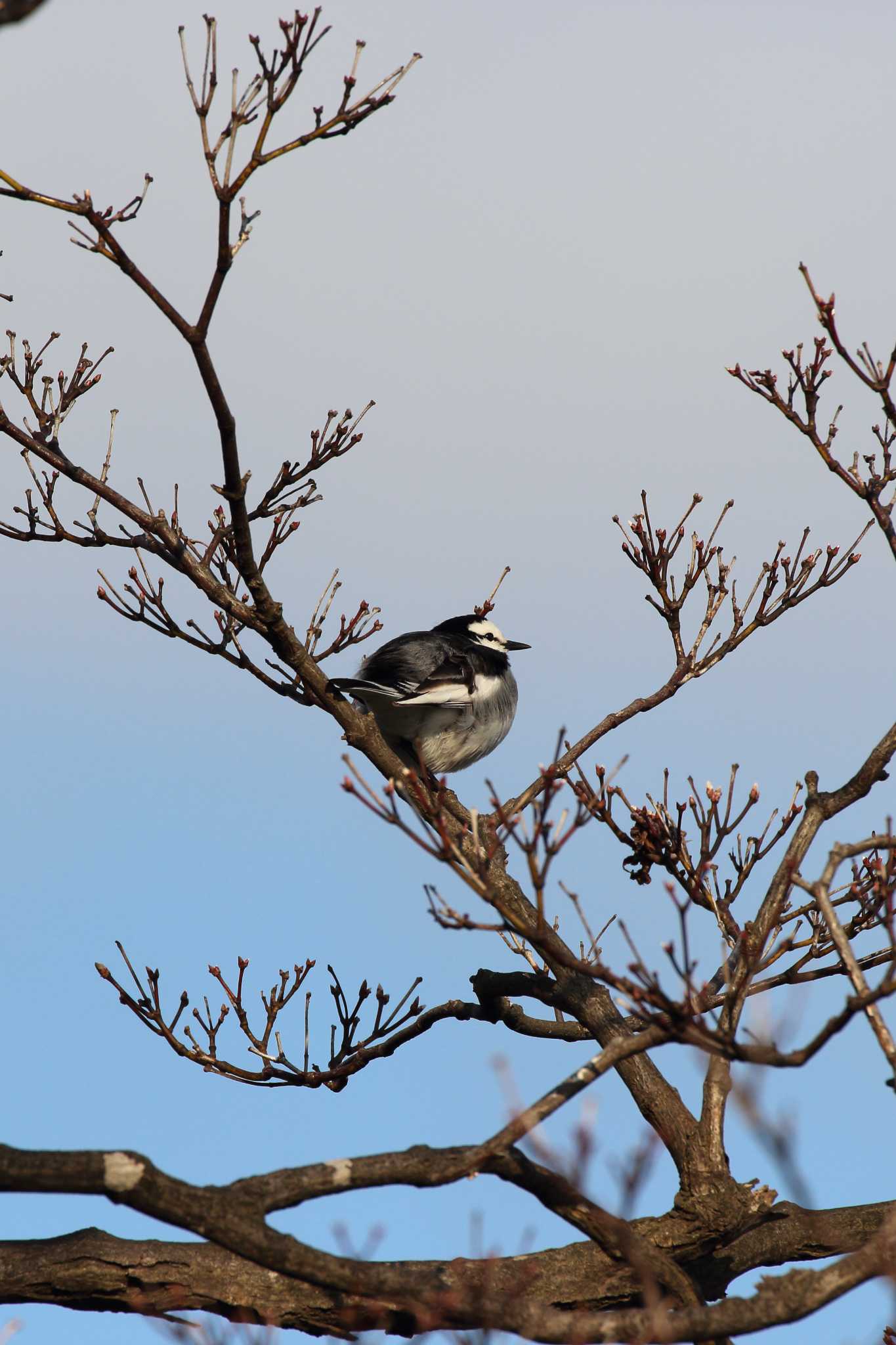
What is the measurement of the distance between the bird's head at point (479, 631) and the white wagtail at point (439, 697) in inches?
27.1

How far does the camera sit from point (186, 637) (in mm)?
6855

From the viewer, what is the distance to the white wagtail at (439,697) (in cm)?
905

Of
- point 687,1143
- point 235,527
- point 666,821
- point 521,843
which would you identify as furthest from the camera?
point 666,821

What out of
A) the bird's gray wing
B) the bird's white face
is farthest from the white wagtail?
the bird's white face

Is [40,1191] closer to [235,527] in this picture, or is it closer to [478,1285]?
[478,1285]

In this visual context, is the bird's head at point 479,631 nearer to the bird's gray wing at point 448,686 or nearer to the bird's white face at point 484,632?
the bird's white face at point 484,632

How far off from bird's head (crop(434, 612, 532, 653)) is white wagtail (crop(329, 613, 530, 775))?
2.26ft

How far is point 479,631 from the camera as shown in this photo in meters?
11.1

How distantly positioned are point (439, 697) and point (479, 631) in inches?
84.6

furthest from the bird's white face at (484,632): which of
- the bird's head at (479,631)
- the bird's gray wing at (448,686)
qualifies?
the bird's gray wing at (448,686)

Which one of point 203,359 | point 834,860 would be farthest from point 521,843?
point 203,359

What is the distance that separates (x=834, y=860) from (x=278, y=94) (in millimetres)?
3595

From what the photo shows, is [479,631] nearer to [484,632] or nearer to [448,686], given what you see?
[484,632]

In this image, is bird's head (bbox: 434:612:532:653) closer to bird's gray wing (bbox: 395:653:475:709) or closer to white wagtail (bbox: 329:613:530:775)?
white wagtail (bbox: 329:613:530:775)
